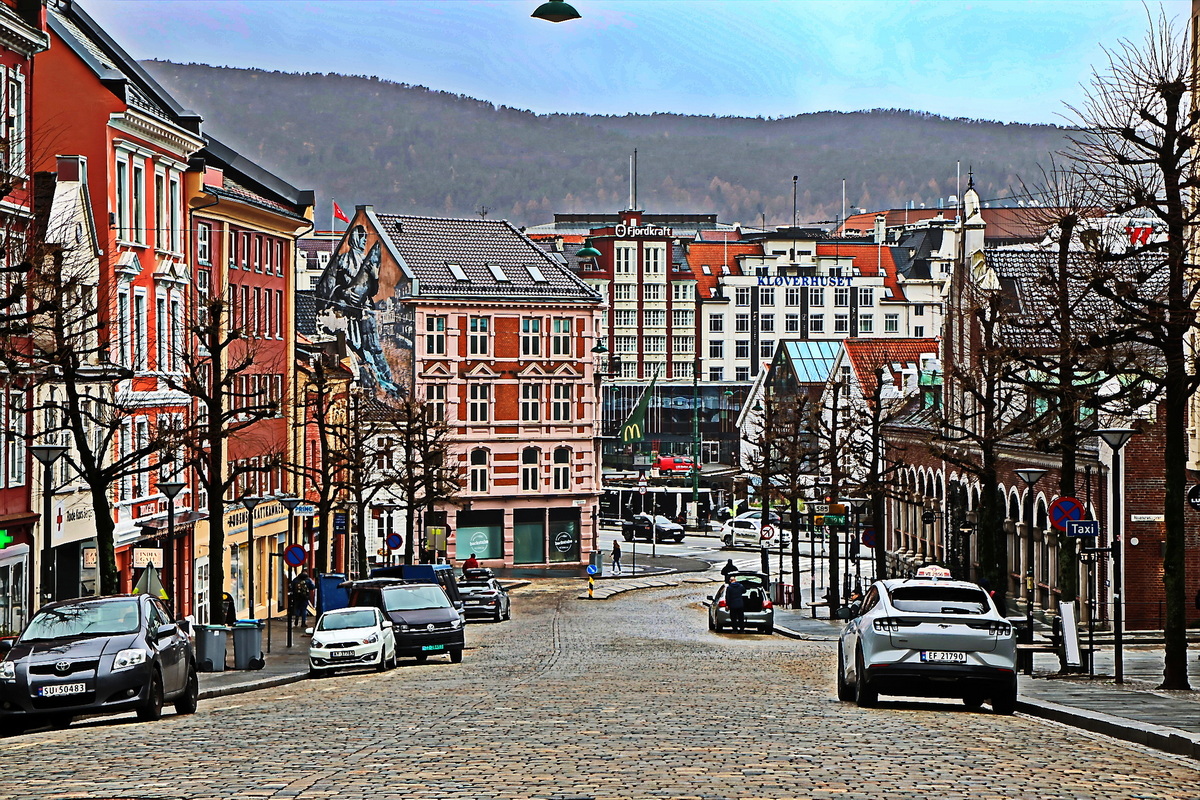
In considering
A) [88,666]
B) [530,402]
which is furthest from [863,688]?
[530,402]

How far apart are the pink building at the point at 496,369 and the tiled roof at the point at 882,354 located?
16.4m

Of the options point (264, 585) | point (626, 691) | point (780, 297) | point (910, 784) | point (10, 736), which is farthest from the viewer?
point (780, 297)

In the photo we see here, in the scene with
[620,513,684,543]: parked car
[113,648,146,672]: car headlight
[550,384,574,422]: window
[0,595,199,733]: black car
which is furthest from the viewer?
[620,513,684,543]: parked car

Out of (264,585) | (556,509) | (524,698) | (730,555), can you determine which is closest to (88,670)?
(524,698)

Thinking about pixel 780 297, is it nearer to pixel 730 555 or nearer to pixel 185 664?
pixel 730 555

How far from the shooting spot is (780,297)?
152 metres

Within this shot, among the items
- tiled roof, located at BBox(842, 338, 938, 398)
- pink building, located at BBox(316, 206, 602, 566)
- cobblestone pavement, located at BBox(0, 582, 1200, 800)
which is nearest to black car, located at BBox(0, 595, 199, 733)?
cobblestone pavement, located at BBox(0, 582, 1200, 800)

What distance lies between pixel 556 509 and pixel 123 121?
155ft

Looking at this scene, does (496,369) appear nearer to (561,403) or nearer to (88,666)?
(561,403)

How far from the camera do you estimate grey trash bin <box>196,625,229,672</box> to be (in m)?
32.7

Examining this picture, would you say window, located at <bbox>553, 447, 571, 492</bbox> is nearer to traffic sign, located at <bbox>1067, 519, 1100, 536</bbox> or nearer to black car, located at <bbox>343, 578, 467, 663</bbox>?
black car, located at <bbox>343, 578, 467, 663</bbox>

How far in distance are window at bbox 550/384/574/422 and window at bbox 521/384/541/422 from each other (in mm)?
741

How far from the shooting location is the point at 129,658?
65.7ft

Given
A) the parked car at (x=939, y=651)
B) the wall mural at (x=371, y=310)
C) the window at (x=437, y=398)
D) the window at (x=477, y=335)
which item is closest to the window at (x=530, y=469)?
the window at (x=437, y=398)
